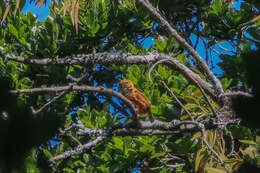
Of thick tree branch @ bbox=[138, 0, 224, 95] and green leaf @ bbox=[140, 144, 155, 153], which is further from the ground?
thick tree branch @ bbox=[138, 0, 224, 95]

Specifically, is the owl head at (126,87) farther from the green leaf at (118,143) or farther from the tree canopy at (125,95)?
the green leaf at (118,143)

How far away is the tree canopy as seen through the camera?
607mm

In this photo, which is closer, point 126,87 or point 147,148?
point 126,87

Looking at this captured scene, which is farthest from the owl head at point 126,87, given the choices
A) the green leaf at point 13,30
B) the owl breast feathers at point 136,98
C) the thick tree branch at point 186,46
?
the green leaf at point 13,30

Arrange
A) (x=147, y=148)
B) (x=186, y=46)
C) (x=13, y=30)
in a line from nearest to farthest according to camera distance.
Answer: (x=186, y=46)
(x=147, y=148)
(x=13, y=30)

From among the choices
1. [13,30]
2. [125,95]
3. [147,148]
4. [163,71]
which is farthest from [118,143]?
[13,30]

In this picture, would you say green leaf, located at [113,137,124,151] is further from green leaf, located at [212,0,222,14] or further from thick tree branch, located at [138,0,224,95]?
green leaf, located at [212,0,222,14]

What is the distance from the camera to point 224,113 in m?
1.81

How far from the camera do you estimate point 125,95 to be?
1.96m

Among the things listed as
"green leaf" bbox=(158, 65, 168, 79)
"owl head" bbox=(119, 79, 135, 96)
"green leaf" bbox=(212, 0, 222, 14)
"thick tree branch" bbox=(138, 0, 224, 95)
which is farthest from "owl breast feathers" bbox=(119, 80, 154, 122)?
"green leaf" bbox=(212, 0, 222, 14)

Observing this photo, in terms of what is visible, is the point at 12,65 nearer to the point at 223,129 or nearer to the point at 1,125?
the point at 223,129

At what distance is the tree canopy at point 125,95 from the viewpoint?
23.9 inches

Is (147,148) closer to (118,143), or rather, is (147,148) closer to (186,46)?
(118,143)

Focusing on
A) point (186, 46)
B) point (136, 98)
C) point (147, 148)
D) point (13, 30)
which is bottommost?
point (147, 148)
